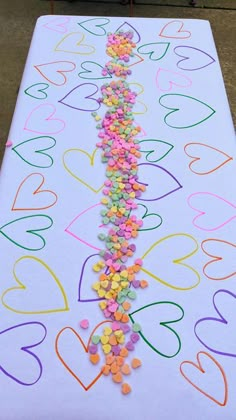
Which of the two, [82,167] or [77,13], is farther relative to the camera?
[77,13]

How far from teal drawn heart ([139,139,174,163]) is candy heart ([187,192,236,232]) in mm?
148

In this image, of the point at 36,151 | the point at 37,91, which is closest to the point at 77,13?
the point at 37,91

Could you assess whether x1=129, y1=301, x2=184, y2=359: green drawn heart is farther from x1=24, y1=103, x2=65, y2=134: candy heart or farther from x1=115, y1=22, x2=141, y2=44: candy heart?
x1=115, y1=22, x2=141, y2=44: candy heart

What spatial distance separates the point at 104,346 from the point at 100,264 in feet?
0.56

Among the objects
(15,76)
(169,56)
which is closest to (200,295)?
(169,56)

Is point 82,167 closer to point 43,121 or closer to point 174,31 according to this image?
point 43,121

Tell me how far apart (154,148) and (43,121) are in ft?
1.01

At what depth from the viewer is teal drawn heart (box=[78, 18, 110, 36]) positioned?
156cm

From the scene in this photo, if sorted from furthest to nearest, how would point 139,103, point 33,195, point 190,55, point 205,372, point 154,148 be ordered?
point 190,55, point 139,103, point 154,148, point 33,195, point 205,372

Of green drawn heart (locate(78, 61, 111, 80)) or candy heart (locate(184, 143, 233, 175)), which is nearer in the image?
candy heart (locate(184, 143, 233, 175))

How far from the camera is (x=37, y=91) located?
1.33m

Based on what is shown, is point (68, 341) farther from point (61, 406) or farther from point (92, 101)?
point (92, 101)

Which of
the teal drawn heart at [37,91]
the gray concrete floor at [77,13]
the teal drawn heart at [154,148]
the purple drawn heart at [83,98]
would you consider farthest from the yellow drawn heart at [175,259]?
the gray concrete floor at [77,13]

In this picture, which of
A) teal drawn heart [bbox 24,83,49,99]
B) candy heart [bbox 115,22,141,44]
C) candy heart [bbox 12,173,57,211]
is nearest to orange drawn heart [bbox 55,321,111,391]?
candy heart [bbox 12,173,57,211]
